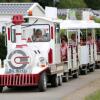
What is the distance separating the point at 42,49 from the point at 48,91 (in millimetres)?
1828

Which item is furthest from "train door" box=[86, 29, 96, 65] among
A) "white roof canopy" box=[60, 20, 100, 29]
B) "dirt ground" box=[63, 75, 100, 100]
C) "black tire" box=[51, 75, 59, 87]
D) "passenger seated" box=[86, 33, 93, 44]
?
"black tire" box=[51, 75, 59, 87]

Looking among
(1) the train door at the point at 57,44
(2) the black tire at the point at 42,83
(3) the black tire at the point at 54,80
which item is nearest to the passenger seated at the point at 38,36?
(1) the train door at the point at 57,44

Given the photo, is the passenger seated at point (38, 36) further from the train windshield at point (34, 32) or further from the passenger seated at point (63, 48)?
the passenger seated at point (63, 48)

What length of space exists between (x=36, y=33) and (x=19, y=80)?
2.61 meters

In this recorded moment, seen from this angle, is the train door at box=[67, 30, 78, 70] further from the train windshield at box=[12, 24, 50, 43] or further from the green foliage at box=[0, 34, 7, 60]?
the green foliage at box=[0, 34, 7, 60]

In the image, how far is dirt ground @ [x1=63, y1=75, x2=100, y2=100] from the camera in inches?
754

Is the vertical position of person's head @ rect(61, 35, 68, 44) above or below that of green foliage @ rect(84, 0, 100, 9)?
below

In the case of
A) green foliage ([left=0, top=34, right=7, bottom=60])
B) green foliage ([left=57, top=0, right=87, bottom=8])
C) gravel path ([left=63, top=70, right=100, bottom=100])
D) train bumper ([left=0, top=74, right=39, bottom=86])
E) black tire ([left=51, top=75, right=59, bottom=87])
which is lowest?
gravel path ([left=63, top=70, right=100, bottom=100])

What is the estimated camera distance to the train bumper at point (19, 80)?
2103cm

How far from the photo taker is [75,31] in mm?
28875

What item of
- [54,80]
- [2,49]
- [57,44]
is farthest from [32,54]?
[2,49]

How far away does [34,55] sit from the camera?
2166 cm

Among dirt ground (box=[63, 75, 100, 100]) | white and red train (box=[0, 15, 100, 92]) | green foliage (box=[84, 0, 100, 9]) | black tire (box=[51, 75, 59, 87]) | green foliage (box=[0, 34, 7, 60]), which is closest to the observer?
dirt ground (box=[63, 75, 100, 100])

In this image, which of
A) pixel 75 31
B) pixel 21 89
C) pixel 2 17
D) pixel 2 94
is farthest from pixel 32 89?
pixel 2 17
